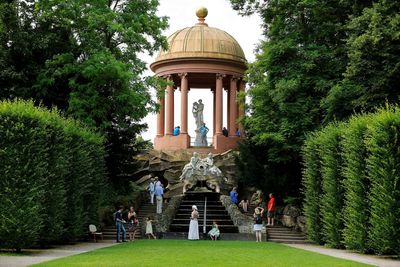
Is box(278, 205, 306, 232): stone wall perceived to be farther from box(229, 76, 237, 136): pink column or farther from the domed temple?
box(229, 76, 237, 136): pink column

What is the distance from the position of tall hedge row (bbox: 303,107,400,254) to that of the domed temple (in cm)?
2541

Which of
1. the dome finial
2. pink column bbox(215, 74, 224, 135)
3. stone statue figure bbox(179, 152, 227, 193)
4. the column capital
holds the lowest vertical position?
stone statue figure bbox(179, 152, 227, 193)

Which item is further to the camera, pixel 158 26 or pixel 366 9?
pixel 158 26

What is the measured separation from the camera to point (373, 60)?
28.9 metres

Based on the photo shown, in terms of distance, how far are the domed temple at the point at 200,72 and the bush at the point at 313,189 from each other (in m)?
24.7

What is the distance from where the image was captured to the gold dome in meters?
58.4

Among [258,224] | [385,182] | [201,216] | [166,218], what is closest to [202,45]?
[201,216]

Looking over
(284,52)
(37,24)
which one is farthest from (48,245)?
(284,52)

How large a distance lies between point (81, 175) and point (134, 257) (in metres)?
10.4

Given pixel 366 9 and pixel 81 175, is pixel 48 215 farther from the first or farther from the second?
pixel 366 9

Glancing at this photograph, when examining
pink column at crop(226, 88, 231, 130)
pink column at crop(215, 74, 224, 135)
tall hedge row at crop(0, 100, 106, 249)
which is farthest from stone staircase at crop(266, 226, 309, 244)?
pink column at crop(226, 88, 231, 130)

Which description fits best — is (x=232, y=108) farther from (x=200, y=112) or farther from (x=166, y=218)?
(x=166, y=218)

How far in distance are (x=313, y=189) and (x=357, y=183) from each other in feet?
21.3

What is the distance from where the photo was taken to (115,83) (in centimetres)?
3469
